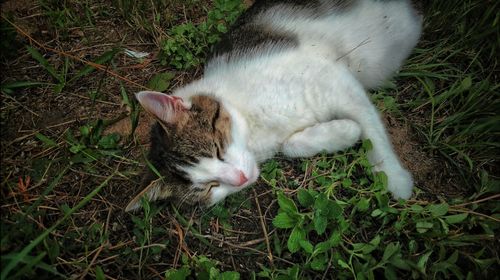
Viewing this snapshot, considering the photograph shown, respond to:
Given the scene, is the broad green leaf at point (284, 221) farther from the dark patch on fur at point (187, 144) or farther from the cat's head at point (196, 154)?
the dark patch on fur at point (187, 144)

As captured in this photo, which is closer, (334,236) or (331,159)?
(334,236)

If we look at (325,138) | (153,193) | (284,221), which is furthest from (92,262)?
(325,138)

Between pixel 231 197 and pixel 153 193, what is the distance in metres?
0.45

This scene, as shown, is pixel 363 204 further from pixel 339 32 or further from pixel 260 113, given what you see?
pixel 339 32

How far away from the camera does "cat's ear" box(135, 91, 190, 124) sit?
171cm

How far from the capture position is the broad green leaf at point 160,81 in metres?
2.44

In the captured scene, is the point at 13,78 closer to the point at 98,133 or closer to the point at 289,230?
the point at 98,133

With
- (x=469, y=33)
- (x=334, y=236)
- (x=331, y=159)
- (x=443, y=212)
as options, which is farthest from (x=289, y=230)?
(x=469, y=33)

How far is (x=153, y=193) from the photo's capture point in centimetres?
191

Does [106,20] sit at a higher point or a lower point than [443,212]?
higher

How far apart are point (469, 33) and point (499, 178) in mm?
943

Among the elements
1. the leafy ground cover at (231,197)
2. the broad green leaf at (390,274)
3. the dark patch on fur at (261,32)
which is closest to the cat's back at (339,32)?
the dark patch on fur at (261,32)

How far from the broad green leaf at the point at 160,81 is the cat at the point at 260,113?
0.85 feet

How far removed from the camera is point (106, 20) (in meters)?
2.73
